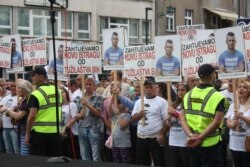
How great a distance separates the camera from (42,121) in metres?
10.2

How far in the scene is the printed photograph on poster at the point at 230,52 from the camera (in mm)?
9062

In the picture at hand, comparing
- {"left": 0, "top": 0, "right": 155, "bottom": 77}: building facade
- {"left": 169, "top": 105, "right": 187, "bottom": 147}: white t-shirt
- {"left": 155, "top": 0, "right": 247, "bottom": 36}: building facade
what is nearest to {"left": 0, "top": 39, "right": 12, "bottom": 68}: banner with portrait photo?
{"left": 169, "top": 105, "right": 187, "bottom": 147}: white t-shirt

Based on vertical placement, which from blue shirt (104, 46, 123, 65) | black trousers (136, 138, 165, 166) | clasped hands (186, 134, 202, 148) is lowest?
black trousers (136, 138, 165, 166)

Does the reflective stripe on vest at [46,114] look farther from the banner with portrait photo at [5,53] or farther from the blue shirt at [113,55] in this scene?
the banner with portrait photo at [5,53]

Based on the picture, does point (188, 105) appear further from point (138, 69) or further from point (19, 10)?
point (19, 10)

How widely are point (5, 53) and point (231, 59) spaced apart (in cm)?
540

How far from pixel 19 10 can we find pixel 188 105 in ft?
87.2

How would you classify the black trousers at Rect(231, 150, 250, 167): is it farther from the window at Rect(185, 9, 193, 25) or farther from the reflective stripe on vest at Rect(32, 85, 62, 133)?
the window at Rect(185, 9, 193, 25)

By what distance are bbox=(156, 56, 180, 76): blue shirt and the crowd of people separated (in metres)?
0.24

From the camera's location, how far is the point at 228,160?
1114 centimetres

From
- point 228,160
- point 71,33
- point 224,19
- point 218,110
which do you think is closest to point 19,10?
point 71,33

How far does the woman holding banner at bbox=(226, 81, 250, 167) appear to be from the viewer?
922 cm

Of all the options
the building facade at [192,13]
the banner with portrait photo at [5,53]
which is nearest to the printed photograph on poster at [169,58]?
the banner with portrait photo at [5,53]

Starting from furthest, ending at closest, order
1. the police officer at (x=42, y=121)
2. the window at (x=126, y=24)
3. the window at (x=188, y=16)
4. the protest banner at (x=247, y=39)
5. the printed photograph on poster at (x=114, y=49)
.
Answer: the window at (x=188, y=16) < the window at (x=126, y=24) < the printed photograph on poster at (x=114, y=49) < the police officer at (x=42, y=121) < the protest banner at (x=247, y=39)
